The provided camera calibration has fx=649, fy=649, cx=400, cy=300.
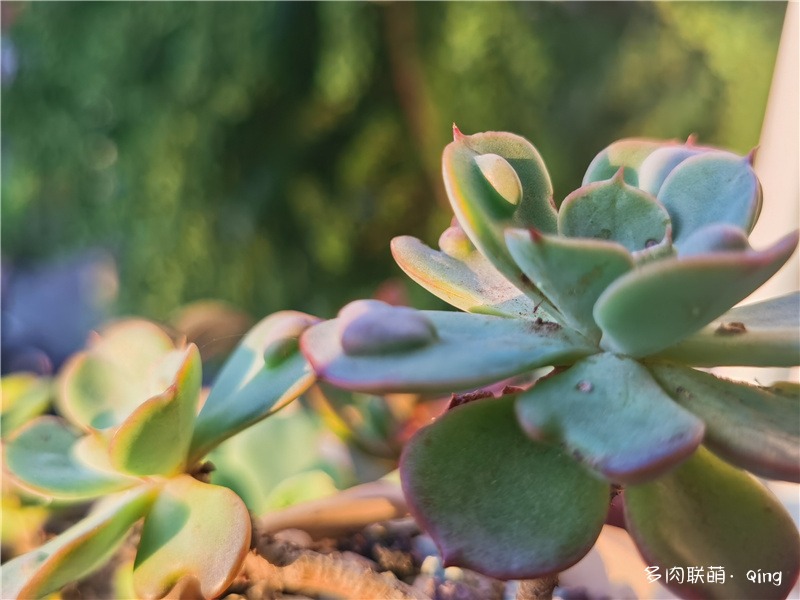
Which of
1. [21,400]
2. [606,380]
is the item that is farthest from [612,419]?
[21,400]

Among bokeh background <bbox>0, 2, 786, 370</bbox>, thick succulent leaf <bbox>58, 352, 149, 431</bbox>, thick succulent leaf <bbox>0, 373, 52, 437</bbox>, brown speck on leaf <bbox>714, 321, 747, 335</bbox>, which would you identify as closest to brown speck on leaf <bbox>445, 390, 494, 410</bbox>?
brown speck on leaf <bbox>714, 321, 747, 335</bbox>

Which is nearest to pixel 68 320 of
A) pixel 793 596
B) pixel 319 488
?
pixel 319 488

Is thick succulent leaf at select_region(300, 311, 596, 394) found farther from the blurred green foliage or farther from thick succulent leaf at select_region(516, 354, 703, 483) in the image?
the blurred green foliage

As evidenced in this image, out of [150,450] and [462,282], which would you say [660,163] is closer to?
[462,282]

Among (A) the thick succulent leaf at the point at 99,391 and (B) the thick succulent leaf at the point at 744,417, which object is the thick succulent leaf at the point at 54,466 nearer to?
(A) the thick succulent leaf at the point at 99,391

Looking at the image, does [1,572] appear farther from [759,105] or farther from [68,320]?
[759,105]

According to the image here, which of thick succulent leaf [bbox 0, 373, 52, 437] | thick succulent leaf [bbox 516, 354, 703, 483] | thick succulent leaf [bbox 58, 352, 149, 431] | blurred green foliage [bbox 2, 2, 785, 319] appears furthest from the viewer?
blurred green foliage [bbox 2, 2, 785, 319]
